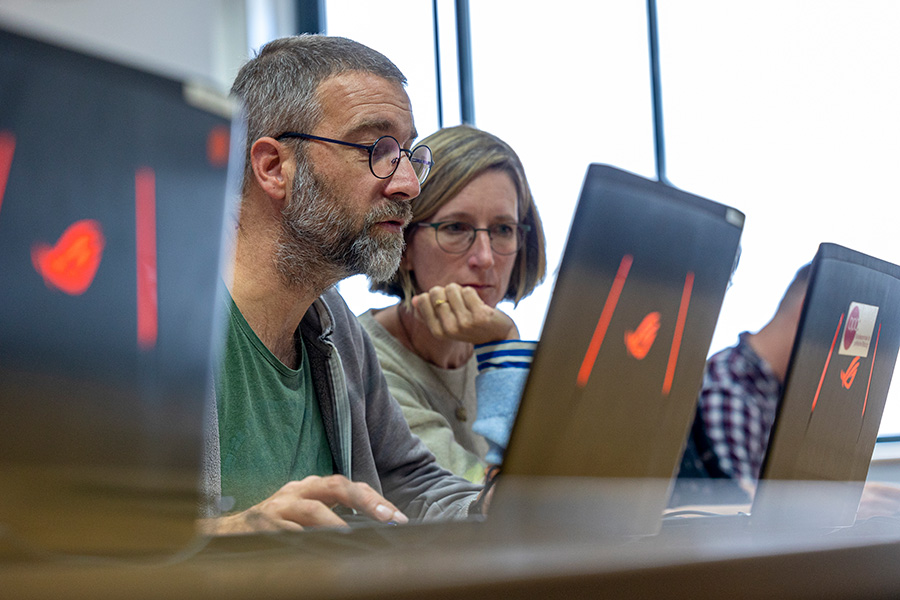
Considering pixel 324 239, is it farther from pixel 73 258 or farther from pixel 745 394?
pixel 745 394

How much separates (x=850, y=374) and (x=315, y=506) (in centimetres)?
48

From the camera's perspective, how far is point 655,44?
144 inches

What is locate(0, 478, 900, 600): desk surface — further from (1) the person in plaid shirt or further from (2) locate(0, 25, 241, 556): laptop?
(1) the person in plaid shirt

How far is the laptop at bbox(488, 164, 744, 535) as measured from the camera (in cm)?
45

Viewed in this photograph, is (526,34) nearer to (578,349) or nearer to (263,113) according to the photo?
(263,113)

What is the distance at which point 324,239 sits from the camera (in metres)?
1.03

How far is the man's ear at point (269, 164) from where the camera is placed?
1.04 meters

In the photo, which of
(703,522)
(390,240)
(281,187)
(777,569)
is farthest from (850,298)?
(281,187)

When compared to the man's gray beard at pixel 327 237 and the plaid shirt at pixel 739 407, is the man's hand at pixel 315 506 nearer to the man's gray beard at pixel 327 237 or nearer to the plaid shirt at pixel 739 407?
the man's gray beard at pixel 327 237

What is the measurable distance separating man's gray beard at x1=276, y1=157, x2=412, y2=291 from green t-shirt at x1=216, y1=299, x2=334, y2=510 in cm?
11

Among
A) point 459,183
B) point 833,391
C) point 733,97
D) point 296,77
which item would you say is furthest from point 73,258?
point 733,97

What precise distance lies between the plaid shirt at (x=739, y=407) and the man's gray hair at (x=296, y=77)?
788 mm

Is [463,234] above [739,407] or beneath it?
above

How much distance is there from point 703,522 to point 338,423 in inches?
22.4
